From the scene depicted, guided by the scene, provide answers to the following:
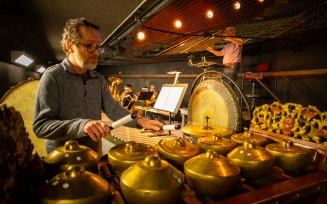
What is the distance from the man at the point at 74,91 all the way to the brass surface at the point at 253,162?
730 millimetres

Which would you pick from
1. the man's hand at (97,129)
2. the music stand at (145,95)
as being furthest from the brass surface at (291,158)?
the music stand at (145,95)

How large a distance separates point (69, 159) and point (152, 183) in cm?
44

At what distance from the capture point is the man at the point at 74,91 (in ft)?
5.56

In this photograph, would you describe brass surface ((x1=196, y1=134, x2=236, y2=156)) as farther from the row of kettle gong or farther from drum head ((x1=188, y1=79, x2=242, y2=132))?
drum head ((x1=188, y1=79, x2=242, y2=132))

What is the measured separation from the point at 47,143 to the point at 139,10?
2.52m

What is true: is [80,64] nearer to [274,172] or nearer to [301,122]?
[274,172]

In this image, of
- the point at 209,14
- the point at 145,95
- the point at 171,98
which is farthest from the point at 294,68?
the point at 145,95

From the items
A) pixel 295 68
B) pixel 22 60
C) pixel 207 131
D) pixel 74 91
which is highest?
pixel 22 60

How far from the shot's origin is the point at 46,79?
1.82 m

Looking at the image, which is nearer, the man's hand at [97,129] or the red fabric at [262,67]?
the man's hand at [97,129]

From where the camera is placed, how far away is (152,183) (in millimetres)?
778

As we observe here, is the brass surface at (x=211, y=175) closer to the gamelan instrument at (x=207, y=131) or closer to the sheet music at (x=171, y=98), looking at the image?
the gamelan instrument at (x=207, y=131)

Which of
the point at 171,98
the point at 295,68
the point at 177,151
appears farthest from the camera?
the point at 295,68

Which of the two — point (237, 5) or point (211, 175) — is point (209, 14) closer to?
point (237, 5)
